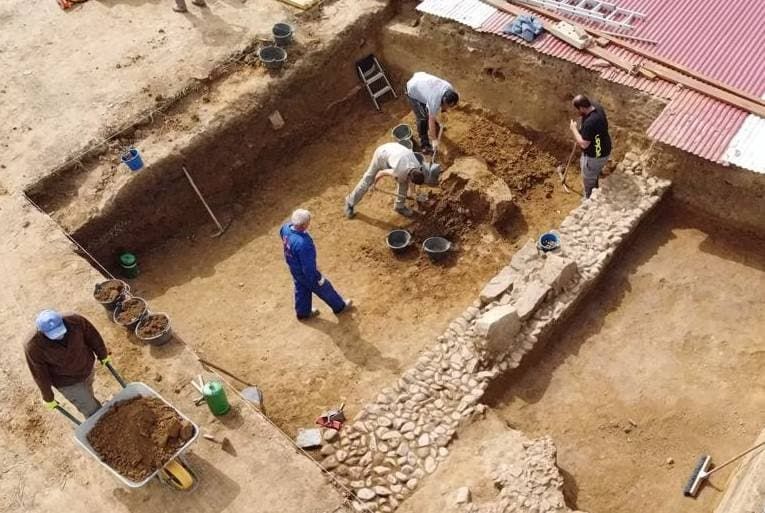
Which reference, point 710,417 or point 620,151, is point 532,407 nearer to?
point 710,417

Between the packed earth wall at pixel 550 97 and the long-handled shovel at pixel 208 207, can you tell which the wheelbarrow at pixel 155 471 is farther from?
the packed earth wall at pixel 550 97

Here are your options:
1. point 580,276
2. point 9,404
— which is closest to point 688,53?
point 580,276

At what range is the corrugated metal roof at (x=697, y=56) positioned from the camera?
31.1 ft

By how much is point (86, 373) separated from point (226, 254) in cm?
406

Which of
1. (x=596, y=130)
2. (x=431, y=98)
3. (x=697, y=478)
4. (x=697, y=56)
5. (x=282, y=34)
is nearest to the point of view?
(x=697, y=478)

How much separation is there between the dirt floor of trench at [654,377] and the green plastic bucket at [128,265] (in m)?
5.86

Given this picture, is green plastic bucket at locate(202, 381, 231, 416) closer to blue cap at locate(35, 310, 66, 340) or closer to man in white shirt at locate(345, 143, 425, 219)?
blue cap at locate(35, 310, 66, 340)

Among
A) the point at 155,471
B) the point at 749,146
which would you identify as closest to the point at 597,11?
the point at 749,146

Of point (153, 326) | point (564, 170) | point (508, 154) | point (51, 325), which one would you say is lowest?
point (564, 170)

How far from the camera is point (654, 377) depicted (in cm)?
870

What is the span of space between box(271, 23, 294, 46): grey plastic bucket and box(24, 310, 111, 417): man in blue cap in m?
7.08

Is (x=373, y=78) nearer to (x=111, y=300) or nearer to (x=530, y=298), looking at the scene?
(x=530, y=298)

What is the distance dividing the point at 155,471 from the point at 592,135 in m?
7.23

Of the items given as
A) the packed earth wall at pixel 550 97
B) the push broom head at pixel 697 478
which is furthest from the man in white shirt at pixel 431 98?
the push broom head at pixel 697 478
